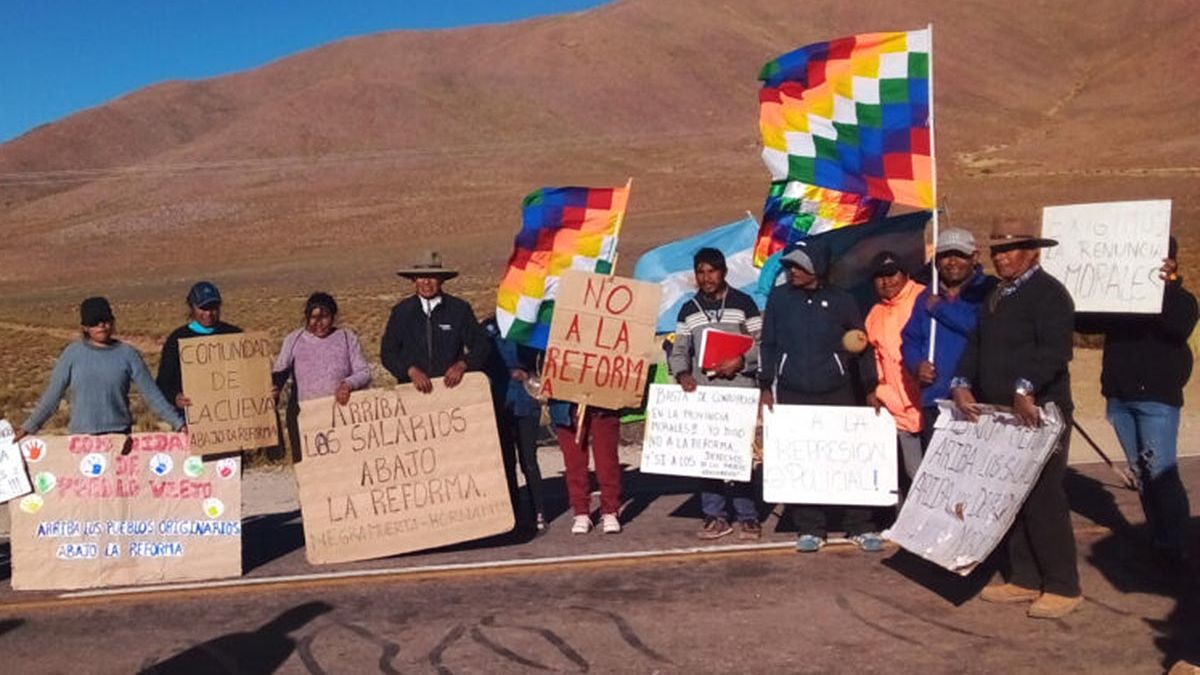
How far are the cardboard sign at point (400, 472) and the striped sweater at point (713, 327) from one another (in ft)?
4.30

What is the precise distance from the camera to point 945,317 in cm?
805

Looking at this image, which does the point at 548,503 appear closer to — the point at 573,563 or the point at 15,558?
the point at 573,563

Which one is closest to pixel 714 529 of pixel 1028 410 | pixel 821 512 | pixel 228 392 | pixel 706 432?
pixel 706 432

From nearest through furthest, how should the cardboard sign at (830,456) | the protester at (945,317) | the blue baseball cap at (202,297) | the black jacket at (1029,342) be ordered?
1. the black jacket at (1029,342)
2. the protester at (945,317)
3. the cardboard sign at (830,456)
4. the blue baseball cap at (202,297)

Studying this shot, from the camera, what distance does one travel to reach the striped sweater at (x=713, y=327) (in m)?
8.87

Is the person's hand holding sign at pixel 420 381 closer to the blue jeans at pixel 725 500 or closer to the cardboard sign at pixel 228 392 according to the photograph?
the cardboard sign at pixel 228 392

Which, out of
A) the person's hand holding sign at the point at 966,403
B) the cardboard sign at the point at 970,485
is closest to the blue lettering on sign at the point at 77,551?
the cardboard sign at the point at 970,485

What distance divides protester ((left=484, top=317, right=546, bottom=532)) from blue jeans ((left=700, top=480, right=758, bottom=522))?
122cm

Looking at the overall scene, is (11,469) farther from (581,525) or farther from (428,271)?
(581,525)

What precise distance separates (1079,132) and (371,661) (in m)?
97.5

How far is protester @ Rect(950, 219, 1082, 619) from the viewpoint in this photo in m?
6.87

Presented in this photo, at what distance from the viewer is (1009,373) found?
7070 mm

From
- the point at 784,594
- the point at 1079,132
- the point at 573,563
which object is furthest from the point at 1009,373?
the point at 1079,132

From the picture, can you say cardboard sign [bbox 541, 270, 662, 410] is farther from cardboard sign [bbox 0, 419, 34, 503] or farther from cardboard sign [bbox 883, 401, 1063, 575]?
cardboard sign [bbox 0, 419, 34, 503]
